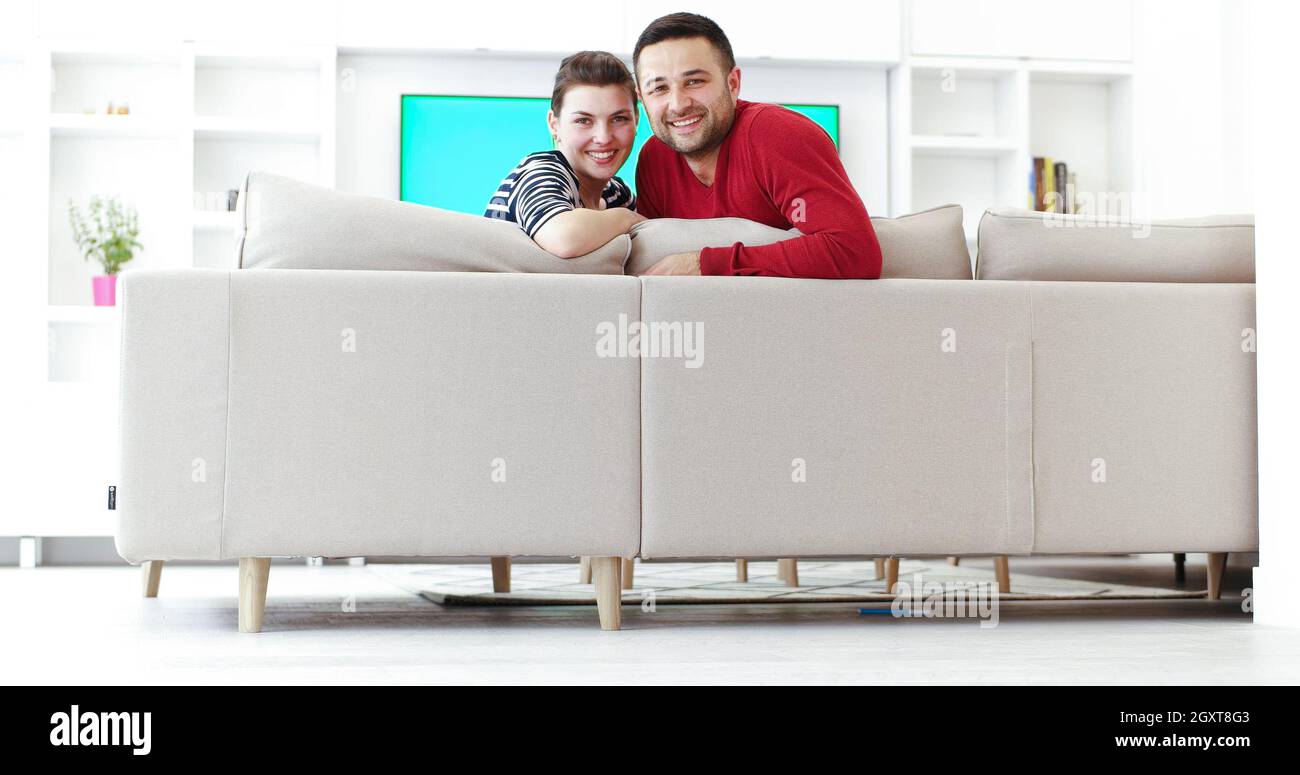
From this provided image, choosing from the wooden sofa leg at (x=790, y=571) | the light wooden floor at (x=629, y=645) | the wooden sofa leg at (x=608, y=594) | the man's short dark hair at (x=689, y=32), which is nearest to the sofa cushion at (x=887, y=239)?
the man's short dark hair at (x=689, y=32)

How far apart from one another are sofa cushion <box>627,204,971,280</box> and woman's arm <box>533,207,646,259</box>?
0.23 feet

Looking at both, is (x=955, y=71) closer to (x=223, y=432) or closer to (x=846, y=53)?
(x=846, y=53)

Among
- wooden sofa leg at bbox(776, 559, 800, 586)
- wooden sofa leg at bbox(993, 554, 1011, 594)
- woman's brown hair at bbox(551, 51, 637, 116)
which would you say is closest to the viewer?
woman's brown hair at bbox(551, 51, 637, 116)

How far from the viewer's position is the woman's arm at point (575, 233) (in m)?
2.10

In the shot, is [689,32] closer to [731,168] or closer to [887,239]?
[731,168]

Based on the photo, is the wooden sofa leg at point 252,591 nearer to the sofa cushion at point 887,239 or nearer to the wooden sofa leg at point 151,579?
the sofa cushion at point 887,239

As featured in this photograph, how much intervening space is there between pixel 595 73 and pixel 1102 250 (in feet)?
3.32

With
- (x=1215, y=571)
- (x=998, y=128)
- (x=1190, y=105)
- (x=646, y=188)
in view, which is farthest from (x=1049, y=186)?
(x=646, y=188)

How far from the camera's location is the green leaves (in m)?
4.89

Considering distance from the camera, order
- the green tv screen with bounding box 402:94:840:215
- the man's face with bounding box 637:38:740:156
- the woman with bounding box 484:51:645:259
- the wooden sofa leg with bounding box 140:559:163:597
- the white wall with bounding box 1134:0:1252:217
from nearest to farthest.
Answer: the woman with bounding box 484:51:645:259
the man's face with bounding box 637:38:740:156
the wooden sofa leg with bounding box 140:559:163:597
the green tv screen with bounding box 402:94:840:215
the white wall with bounding box 1134:0:1252:217

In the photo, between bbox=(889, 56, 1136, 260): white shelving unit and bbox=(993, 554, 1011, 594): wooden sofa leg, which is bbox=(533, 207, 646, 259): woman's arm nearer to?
bbox=(993, 554, 1011, 594): wooden sofa leg

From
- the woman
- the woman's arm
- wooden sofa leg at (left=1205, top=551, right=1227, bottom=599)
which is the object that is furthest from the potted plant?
wooden sofa leg at (left=1205, top=551, right=1227, bottom=599)

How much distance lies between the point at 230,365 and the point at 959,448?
1.19 meters

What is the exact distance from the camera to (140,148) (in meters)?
5.16
